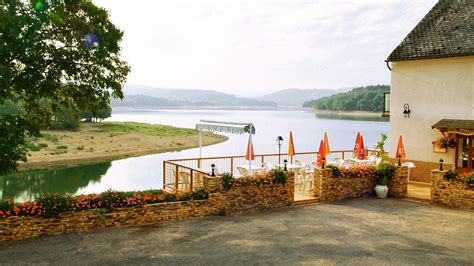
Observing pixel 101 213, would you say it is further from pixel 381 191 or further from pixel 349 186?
pixel 381 191

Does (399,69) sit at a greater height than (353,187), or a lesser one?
greater

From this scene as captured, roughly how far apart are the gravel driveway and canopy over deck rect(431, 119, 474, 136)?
537cm

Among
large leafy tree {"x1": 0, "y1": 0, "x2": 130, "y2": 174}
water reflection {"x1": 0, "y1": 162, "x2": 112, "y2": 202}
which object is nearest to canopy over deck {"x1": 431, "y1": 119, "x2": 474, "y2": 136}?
large leafy tree {"x1": 0, "y1": 0, "x2": 130, "y2": 174}

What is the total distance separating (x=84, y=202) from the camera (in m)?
11.4

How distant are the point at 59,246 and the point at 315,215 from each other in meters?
7.40

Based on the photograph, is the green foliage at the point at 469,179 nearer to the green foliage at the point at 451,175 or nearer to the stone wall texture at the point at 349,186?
the green foliage at the point at 451,175

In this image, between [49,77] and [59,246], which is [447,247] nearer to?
[59,246]

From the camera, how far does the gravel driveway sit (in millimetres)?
9227

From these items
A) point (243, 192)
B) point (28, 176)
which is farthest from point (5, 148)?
point (28, 176)

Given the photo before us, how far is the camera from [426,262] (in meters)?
9.09

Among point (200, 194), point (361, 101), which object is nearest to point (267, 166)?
point (200, 194)

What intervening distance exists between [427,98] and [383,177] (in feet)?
17.8

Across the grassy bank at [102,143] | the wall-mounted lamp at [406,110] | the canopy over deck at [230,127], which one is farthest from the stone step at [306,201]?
the grassy bank at [102,143]

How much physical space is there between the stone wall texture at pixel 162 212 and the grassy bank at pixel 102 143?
126ft
